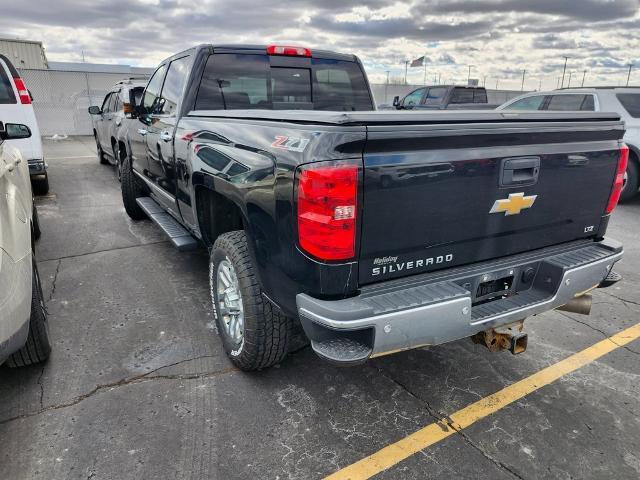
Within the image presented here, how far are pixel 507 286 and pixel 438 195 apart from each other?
2.51 ft

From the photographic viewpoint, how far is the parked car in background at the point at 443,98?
13492 mm

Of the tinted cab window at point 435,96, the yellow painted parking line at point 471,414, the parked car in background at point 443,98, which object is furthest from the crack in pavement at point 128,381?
the tinted cab window at point 435,96

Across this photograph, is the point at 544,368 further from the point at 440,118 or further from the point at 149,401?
the point at 149,401

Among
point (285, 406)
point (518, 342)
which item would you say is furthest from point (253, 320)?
point (518, 342)

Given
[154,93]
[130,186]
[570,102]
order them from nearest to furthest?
[154,93]
[130,186]
[570,102]

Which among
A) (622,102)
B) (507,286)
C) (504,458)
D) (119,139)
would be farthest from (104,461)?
(622,102)

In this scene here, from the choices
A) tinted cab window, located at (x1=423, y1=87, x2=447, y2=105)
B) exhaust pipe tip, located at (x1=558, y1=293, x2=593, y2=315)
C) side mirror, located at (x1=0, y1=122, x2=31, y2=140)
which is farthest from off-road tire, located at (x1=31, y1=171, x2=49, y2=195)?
tinted cab window, located at (x1=423, y1=87, x2=447, y2=105)

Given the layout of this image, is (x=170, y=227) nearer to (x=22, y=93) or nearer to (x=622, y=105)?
(x=22, y=93)

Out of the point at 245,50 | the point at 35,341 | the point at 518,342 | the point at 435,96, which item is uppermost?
the point at 245,50

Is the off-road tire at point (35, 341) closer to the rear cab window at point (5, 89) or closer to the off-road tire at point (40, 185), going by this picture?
the rear cab window at point (5, 89)

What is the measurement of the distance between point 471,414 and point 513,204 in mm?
1213

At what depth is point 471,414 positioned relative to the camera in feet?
8.56

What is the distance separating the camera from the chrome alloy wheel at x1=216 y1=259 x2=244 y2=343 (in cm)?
279

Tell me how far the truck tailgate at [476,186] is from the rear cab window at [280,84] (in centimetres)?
218
